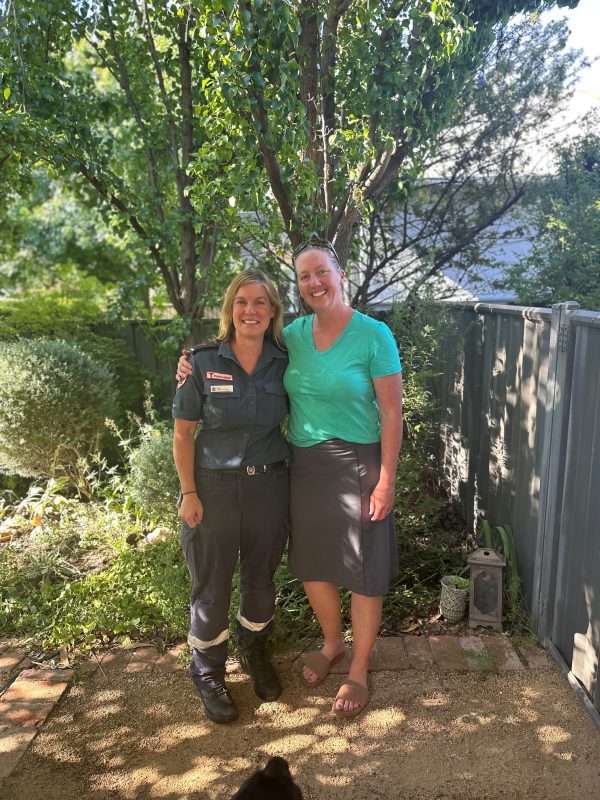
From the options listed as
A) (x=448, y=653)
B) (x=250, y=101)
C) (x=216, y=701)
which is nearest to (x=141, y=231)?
(x=250, y=101)

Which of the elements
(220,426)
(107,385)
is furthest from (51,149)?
(220,426)

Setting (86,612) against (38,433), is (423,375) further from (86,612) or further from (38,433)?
(38,433)

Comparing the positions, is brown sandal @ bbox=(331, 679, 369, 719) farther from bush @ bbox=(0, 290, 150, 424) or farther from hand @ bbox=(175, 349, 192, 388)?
bush @ bbox=(0, 290, 150, 424)

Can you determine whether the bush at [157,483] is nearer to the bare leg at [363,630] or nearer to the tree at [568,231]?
the bare leg at [363,630]

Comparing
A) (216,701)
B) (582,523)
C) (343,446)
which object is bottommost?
(216,701)

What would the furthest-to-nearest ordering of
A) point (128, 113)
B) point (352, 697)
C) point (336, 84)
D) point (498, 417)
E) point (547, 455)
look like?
1. point (128, 113)
2. point (336, 84)
3. point (498, 417)
4. point (547, 455)
5. point (352, 697)

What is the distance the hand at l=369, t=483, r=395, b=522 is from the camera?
255cm

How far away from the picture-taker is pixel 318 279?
253 centimetres

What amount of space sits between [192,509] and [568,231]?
14.2 feet

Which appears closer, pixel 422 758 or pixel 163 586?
pixel 422 758

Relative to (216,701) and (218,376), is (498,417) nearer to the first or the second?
(218,376)

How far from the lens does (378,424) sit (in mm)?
2619

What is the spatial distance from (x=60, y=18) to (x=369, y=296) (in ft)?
11.2

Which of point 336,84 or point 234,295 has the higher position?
point 336,84
